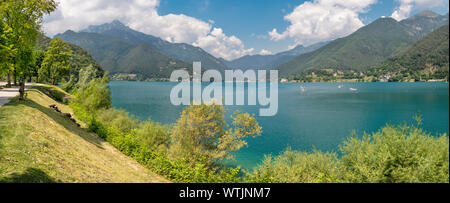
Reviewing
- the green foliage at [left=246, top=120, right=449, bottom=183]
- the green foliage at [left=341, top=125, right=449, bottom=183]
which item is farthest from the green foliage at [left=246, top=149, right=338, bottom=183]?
the green foliage at [left=341, top=125, right=449, bottom=183]

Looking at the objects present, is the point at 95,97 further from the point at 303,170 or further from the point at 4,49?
the point at 303,170

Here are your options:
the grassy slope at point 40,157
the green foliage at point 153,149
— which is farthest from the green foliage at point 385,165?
the grassy slope at point 40,157

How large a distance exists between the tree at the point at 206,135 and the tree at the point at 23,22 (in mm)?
13945

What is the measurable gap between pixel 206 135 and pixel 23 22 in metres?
17.9

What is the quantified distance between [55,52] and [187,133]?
144ft

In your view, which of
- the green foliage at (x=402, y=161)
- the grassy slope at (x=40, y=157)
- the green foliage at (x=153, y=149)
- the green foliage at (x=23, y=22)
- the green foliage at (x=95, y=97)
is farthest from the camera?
the green foliage at (x=95, y=97)

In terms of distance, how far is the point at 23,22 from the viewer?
1786 cm

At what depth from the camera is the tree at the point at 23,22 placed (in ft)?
55.4

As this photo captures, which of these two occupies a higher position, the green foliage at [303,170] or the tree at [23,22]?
the tree at [23,22]

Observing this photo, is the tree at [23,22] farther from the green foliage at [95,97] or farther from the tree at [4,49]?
the green foliage at [95,97]

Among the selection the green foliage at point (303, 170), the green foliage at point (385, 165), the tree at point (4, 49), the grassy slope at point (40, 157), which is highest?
the tree at point (4, 49)

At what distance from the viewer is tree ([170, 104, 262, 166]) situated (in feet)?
65.0

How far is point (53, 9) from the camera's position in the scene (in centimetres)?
1900
